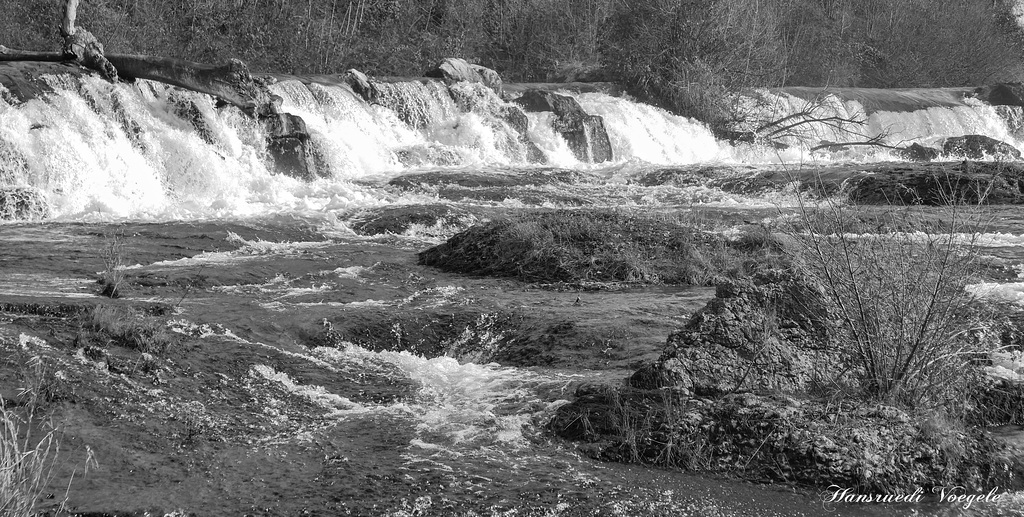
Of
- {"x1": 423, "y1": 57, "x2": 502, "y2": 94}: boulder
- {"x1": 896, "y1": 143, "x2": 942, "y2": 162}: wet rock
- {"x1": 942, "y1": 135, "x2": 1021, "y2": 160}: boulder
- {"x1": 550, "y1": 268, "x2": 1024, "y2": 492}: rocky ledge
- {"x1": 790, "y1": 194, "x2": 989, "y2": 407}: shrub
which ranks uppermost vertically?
{"x1": 423, "y1": 57, "x2": 502, "y2": 94}: boulder

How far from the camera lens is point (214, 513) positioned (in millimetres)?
3926

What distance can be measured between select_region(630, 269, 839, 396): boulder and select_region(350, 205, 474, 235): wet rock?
21.6 feet

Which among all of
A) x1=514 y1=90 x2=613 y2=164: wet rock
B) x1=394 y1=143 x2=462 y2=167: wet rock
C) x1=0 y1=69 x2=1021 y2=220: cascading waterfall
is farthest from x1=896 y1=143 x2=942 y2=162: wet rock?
x1=394 y1=143 x2=462 y2=167: wet rock

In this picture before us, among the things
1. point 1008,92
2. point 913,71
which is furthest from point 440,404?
point 913,71

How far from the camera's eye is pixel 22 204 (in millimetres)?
11922

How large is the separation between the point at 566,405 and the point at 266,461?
1.55m

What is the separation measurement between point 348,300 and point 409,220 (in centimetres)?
422

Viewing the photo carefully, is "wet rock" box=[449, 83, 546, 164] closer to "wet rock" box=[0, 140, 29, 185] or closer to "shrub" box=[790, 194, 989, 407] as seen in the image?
"wet rock" box=[0, 140, 29, 185]

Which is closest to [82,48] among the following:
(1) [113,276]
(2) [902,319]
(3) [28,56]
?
(3) [28,56]

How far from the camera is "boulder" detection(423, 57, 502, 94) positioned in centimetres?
2372

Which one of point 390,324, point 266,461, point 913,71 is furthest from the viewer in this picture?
point 913,71

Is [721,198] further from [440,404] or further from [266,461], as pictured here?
[266,461]

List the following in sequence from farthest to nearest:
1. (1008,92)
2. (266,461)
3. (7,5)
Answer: (1008,92)
(7,5)
(266,461)

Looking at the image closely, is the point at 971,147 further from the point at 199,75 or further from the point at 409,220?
the point at 199,75
